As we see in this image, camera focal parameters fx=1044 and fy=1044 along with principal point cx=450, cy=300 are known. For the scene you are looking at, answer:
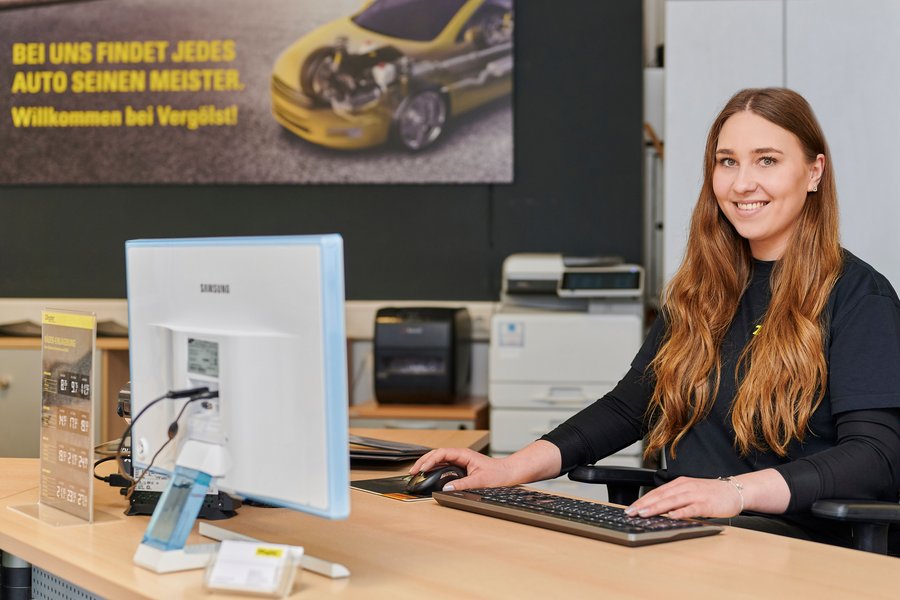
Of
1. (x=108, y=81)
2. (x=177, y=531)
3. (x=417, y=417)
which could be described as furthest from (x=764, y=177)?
(x=108, y=81)

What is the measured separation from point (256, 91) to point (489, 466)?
3.10 metres

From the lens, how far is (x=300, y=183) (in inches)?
181

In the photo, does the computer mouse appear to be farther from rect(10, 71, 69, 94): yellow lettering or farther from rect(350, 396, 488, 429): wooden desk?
rect(10, 71, 69, 94): yellow lettering

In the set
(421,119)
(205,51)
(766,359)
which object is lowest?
(766,359)

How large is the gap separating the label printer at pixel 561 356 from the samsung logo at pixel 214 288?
2.54 m

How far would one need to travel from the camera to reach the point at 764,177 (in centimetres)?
195

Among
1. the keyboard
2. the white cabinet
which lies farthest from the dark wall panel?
the keyboard

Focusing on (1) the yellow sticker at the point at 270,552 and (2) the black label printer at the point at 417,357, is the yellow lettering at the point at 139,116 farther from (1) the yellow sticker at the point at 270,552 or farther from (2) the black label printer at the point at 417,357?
(1) the yellow sticker at the point at 270,552

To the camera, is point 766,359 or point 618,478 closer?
point 766,359

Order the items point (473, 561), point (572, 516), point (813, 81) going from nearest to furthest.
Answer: point (473, 561) → point (572, 516) → point (813, 81)

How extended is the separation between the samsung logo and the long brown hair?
→ 3.25 feet

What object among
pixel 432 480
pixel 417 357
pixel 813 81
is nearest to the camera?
pixel 432 480

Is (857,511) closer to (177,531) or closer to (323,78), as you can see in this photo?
(177,531)

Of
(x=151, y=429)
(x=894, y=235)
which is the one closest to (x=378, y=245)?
(x=894, y=235)
